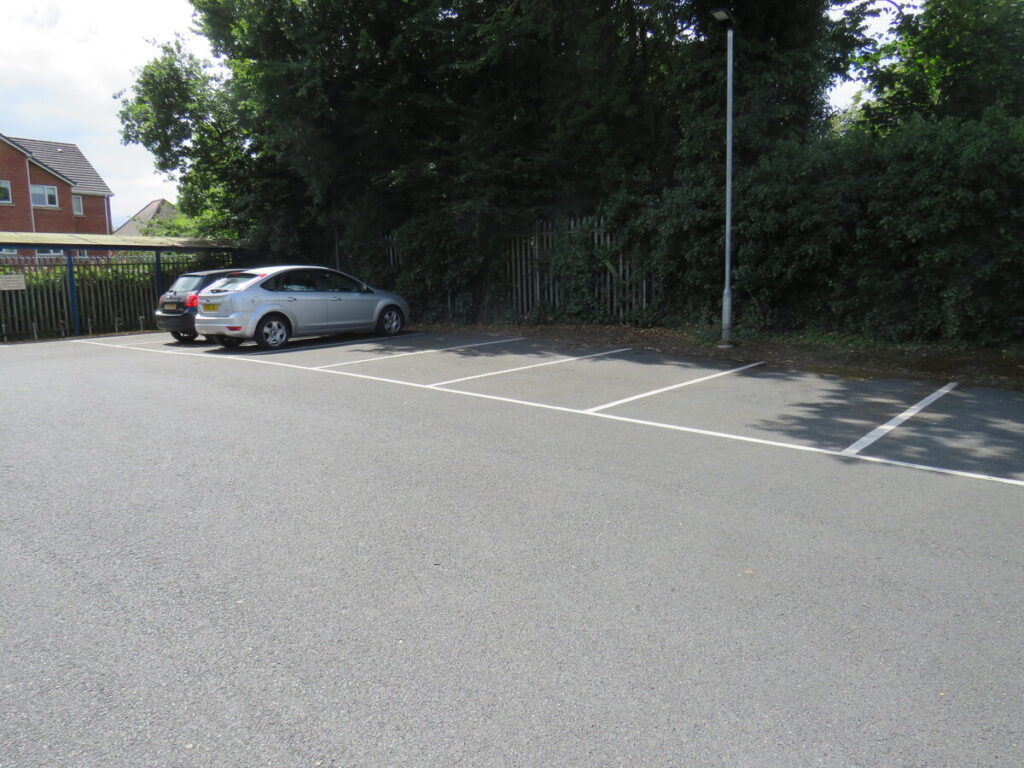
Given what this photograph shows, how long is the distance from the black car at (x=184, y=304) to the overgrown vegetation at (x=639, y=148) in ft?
14.1

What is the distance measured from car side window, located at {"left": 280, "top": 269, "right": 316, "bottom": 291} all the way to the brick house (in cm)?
3598

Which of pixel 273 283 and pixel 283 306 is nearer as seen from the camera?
pixel 273 283

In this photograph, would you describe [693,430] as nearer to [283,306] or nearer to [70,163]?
[283,306]

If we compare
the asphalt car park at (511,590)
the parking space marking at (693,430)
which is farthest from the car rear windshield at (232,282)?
the asphalt car park at (511,590)

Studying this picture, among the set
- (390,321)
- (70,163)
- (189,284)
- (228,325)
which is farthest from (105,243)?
(70,163)

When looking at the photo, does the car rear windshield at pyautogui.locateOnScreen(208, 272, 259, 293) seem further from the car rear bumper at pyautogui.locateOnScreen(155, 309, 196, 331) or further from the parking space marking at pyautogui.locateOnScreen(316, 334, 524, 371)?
the parking space marking at pyautogui.locateOnScreen(316, 334, 524, 371)

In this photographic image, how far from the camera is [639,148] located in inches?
654

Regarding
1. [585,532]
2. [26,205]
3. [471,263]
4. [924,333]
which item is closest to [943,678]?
[585,532]

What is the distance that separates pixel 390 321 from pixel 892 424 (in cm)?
1135

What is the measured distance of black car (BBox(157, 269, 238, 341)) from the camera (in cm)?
1577

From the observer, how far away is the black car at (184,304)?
15.8 m

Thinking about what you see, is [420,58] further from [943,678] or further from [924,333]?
[943,678]

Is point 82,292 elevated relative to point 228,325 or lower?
elevated

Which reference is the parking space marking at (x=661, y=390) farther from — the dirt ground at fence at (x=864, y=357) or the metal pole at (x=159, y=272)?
the metal pole at (x=159, y=272)
